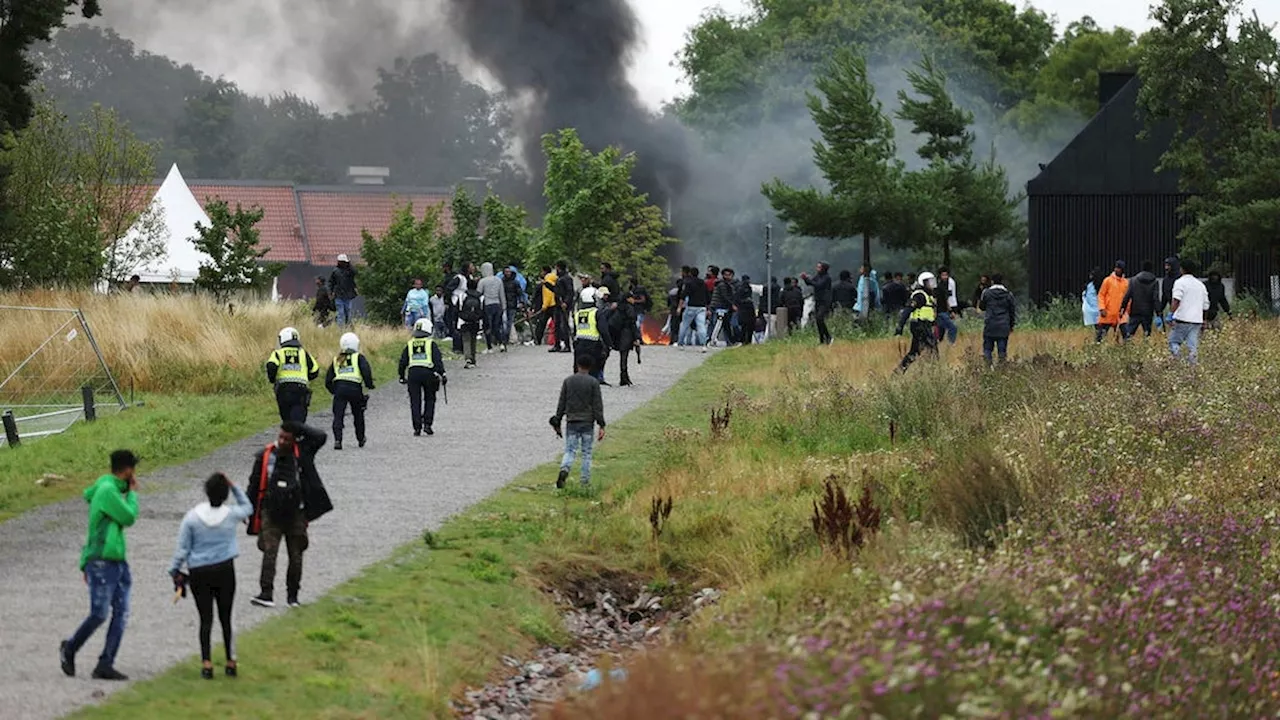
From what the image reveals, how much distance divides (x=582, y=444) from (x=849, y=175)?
28.9m

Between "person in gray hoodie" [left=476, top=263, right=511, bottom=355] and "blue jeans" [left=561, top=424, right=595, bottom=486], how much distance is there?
16370mm

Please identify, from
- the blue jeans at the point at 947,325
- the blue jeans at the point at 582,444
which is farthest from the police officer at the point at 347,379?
the blue jeans at the point at 947,325

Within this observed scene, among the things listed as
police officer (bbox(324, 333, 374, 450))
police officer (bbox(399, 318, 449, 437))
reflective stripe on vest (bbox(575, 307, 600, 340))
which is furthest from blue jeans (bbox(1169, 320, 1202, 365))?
police officer (bbox(324, 333, 374, 450))

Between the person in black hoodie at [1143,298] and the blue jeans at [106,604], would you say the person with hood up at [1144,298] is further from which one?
the blue jeans at [106,604]

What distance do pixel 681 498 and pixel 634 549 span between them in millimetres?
1604

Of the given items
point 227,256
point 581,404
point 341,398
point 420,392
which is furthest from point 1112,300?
point 227,256

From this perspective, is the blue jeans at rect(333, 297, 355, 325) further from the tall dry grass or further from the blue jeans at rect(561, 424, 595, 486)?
the blue jeans at rect(561, 424, 595, 486)

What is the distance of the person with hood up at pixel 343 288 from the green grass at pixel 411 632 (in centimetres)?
1917

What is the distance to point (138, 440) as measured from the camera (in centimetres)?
2414

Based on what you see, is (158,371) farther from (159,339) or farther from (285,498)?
(285,498)

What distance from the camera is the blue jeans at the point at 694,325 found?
4312cm

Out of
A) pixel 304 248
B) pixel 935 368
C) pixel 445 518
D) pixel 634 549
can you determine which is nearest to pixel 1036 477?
pixel 634 549

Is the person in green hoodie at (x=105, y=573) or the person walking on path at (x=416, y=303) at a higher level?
the person walking on path at (x=416, y=303)

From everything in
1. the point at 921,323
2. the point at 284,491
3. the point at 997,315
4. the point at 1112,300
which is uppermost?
the point at 1112,300
